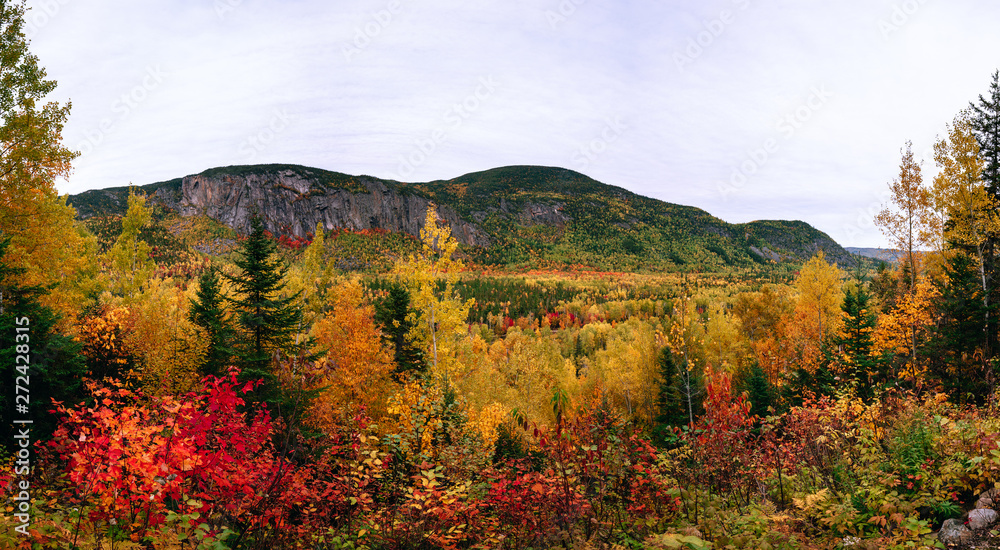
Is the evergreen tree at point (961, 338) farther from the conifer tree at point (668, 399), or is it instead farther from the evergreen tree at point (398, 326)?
the evergreen tree at point (398, 326)

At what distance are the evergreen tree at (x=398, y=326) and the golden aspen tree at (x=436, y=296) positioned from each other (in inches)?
86.4

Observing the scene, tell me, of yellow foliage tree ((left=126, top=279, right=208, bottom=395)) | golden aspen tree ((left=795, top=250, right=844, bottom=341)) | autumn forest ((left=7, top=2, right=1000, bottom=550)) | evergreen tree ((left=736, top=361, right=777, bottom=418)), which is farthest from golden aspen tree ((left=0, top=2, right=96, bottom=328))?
golden aspen tree ((left=795, top=250, right=844, bottom=341))

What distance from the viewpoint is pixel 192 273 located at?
411 ft

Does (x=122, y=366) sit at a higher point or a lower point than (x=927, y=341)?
lower

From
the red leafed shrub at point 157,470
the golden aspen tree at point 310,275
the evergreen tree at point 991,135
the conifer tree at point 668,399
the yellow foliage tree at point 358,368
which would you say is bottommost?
the conifer tree at point 668,399

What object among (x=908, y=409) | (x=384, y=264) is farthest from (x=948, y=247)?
(x=384, y=264)

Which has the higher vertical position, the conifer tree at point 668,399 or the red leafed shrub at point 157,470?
the red leafed shrub at point 157,470

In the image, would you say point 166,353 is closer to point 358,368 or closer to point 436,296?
point 358,368

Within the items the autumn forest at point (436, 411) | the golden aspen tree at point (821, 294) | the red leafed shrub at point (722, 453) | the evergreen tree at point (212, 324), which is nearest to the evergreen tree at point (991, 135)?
the autumn forest at point (436, 411)

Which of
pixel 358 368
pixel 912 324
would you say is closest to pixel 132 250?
pixel 358 368

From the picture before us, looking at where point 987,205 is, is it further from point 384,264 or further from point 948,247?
point 384,264

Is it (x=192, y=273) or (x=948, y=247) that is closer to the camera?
(x=948, y=247)

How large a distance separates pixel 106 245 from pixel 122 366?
14906 centimetres

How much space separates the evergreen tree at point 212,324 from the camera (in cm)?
1797
